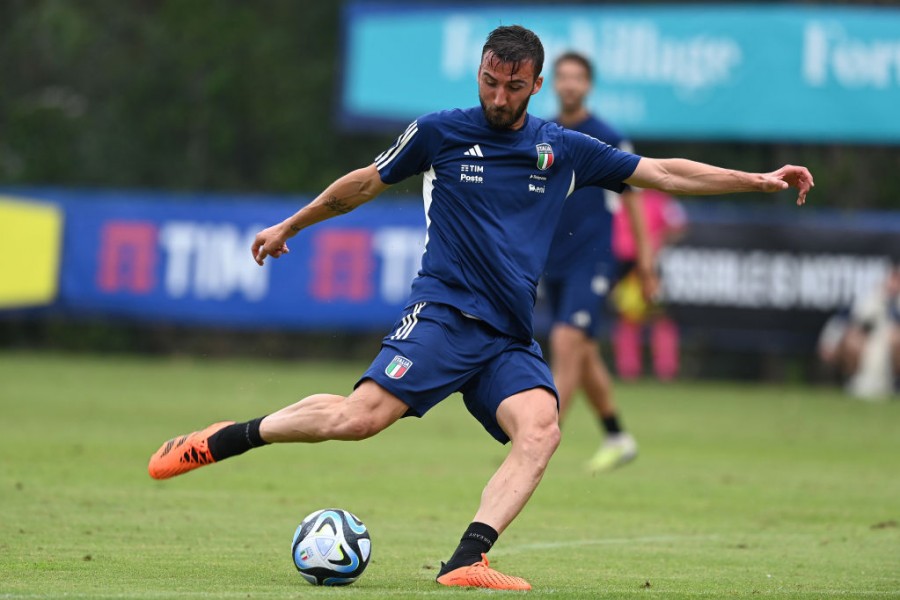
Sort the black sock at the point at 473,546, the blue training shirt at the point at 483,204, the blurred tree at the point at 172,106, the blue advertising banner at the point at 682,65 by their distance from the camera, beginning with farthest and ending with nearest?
the blurred tree at the point at 172,106, the blue advertising banner at the point at 682,65, the blue training shirt at the point at 483,204, the black sock at the point at 473,546

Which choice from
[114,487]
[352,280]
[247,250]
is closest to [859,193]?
[352,280]

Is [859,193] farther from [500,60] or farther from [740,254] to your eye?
[500,60]

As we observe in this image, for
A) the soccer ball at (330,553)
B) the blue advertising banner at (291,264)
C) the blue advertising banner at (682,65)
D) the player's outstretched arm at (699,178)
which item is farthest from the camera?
the blue advertising banner at (682,65)

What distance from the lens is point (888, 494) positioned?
10.8 m

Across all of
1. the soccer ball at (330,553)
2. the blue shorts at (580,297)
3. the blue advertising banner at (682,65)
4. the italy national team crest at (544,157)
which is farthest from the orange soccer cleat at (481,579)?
the blue advertising banner at (682,65)

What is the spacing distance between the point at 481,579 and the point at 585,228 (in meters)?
5.23

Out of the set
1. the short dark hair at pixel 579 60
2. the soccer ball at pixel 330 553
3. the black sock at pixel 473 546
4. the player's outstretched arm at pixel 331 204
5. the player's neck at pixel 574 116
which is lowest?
the soccer ball at pixel 330 553

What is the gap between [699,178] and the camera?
7.18m

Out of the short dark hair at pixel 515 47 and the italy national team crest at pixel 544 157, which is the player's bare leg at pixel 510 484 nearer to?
the italy national team crest at pixel 544 157

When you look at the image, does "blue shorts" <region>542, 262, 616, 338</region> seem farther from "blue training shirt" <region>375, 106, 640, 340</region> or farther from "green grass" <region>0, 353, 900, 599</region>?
"blue training shirt" <region>375, 106, 640, 340</region>

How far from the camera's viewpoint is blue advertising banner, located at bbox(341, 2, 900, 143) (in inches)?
836

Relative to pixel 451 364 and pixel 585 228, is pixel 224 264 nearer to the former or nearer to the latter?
pixel 585 228

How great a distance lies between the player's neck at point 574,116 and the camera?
11.3m

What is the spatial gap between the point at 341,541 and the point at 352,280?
15635 millimetres
